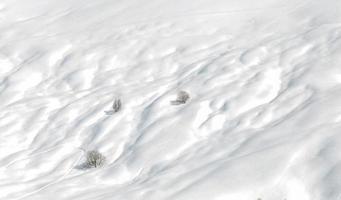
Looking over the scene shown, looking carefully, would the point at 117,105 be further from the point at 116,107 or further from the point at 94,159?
the point at 94,159

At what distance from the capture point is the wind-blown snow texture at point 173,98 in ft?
16.5

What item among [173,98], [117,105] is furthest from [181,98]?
[117,105]

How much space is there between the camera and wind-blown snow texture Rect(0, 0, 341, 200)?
197 inches

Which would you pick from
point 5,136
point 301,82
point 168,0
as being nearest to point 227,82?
point 301,82

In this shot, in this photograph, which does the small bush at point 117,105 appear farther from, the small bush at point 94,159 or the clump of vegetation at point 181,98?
the small bush at point 94,159

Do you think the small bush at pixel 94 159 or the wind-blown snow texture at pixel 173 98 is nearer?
the wind-blown snow texture at pixel 173 98

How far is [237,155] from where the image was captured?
538 centimetres

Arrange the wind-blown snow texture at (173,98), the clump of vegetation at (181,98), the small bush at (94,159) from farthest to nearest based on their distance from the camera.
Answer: the clump of vegetation at (181,98)
the small bush at (94,159)
the wind-blown snow texture at (173,98)

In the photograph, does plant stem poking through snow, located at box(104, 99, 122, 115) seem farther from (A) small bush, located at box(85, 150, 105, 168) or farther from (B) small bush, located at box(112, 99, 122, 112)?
(A) small bush, located at box(85, 150, 105, 168)

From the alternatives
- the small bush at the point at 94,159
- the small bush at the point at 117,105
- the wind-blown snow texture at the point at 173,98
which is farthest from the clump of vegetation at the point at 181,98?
the small bush at the point at 94,159

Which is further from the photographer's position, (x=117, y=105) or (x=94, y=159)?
(x=117, y=105)

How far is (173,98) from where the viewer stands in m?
7.85

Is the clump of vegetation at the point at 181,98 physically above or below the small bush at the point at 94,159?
below

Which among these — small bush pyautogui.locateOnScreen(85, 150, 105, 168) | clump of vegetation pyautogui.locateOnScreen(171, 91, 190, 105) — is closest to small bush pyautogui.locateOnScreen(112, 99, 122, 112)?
clump of vegetation pyautogui.locateOnScreen(171, 91, 190, 105)
